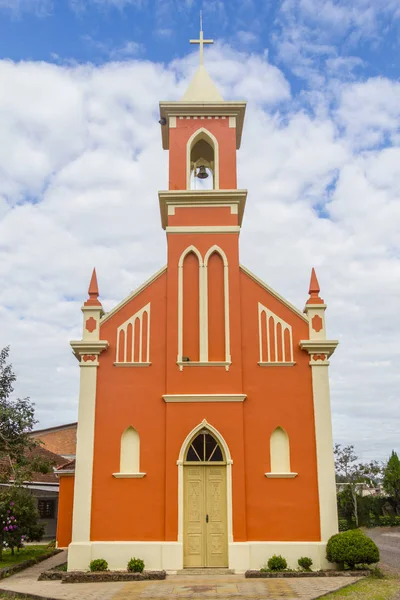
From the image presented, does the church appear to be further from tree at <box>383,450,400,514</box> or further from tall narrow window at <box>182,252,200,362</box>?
tree at <box>383,450,400,514</box>

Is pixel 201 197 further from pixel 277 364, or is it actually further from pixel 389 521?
pixel 389 521

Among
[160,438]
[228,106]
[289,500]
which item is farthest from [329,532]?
[228,106]

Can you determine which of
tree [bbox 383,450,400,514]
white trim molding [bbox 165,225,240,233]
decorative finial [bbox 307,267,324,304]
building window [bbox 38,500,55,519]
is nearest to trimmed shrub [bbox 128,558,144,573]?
decorative finial [bbox 307,267,324,304]

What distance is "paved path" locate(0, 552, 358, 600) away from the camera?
495 inches

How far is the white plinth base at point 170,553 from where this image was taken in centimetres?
1554

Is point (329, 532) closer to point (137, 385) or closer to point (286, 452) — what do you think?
point (286, 452)

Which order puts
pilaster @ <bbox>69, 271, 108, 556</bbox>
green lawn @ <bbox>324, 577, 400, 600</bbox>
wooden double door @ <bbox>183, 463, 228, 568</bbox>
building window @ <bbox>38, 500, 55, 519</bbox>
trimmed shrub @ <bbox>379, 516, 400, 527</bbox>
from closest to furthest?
green lawn @ <bbox>324, 577, 400, 600</bbox> < wooden double door @ <bbox>183, 463, 228, 568</bbox> < pilaster @ <bbox>69, 271, 108, 556</bbox> < building window @ <bbox>38, 500, 55, 519</bbox> < trimmed shrub @ <bbox>379, 516, 400, 527</bbox>

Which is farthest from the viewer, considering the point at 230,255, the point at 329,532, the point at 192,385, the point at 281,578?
the point at 230,255

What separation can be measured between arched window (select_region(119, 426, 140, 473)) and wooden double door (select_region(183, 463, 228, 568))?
1.42 meters

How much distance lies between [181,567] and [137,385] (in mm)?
4960

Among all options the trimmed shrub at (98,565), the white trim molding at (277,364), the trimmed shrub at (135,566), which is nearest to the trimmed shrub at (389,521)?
the white trim molding at (277,364)

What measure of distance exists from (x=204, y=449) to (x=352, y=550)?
15.0 feet

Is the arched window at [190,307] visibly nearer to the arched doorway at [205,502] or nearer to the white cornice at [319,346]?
the arched doorway at [205,502]

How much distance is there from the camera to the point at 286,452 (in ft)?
→ 54.5
